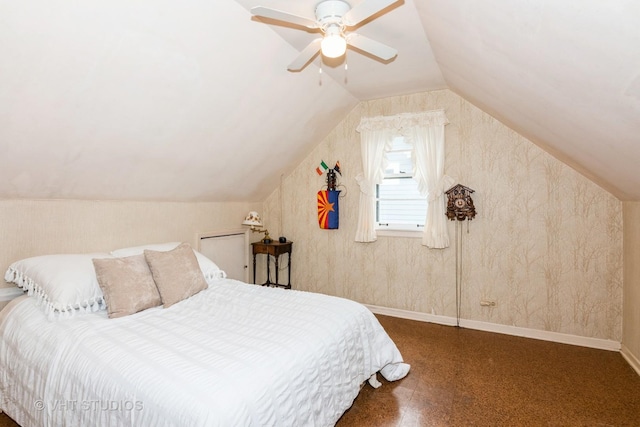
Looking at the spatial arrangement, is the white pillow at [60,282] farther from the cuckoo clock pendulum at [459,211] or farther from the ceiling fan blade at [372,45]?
the cuckoo clock pendulum at [459,211]

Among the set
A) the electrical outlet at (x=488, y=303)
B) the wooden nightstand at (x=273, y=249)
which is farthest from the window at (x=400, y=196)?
the wooden nightstand at (x=273, y=249)

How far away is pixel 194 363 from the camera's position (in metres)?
1.48

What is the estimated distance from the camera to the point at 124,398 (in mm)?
1376

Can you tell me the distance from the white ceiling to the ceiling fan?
9.6 inches

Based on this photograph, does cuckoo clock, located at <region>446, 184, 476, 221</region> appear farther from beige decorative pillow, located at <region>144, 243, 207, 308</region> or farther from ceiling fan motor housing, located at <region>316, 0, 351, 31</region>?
beige decorative pillow, located at <region>144, 243, 207, 308</region>

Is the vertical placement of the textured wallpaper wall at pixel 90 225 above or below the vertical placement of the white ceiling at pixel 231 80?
below

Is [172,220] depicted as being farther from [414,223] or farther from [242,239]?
[414,223]

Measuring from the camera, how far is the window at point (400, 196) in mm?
3861

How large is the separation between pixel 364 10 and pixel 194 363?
197 centimetres

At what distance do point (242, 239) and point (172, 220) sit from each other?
3.58 ft

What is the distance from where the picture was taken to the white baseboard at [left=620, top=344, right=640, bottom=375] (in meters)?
2.59

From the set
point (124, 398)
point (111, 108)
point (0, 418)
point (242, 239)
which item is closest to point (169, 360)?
point (124, 398)

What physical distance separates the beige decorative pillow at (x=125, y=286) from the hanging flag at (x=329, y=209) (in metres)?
2.23

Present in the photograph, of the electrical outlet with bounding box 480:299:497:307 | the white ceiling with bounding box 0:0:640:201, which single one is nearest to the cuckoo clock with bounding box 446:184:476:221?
the white ceiling with bounding box 0:0:640:201
